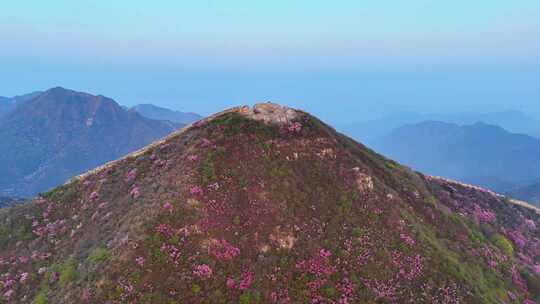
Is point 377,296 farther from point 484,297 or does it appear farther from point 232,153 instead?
point 232,153

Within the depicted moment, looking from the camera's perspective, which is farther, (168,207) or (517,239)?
(517,239)

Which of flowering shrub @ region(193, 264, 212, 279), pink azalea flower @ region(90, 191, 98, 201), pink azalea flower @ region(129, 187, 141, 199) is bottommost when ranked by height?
flowering shrub @ region(193, 264, 212, 279)

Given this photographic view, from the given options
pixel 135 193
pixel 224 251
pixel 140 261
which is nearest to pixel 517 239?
pixel 224 251

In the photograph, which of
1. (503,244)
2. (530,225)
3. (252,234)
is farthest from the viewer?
(530,225)

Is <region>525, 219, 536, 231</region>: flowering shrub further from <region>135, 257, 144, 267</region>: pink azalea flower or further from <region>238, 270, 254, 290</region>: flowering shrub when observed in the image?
<region>135, 257, 144, 267</region>: pink azalea flower

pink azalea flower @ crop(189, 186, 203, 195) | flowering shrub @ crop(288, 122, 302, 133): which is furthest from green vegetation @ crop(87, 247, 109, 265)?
flowering shrub @ crop(288, 122, 302, 133)

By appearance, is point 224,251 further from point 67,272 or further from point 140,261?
point 67,272

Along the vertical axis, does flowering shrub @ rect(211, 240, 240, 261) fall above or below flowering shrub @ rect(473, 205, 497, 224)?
above

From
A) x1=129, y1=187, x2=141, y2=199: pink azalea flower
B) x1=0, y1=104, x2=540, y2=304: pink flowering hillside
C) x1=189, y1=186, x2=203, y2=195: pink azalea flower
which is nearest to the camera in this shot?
x1=0, y1=104, x2=540, y2=304: pink flowering hillside
